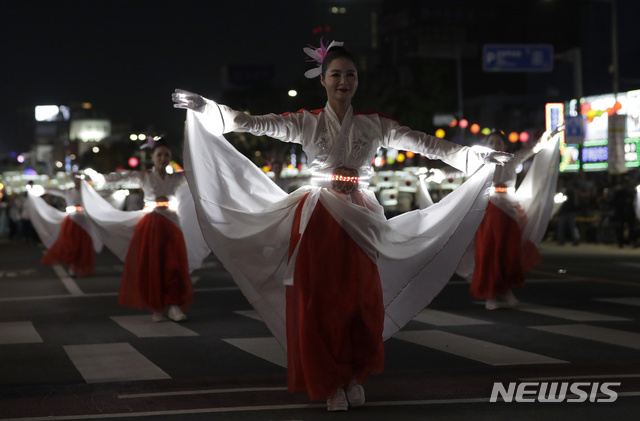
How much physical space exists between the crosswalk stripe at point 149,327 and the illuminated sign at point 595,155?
97.0 feet

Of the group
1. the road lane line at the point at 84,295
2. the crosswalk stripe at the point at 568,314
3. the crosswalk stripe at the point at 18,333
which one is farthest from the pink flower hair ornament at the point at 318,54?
the road lane line at the point at 84,295

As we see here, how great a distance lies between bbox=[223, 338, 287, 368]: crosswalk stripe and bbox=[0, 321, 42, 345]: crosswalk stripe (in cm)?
203

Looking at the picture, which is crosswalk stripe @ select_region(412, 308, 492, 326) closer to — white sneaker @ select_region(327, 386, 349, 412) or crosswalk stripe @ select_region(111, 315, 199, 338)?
crosswalk stripe @ select_region(111, 315, 199, 338)

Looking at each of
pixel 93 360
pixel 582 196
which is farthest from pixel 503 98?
pixel 93 360

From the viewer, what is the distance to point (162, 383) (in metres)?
7.71

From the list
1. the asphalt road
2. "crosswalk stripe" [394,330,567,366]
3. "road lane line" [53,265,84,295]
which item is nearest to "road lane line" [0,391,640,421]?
the asphalt road

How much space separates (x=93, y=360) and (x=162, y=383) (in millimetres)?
1518

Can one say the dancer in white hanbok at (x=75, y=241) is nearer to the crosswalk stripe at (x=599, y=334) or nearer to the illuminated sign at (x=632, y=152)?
the crosswalk stripe at (x=599, y=334)

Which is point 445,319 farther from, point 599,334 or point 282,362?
point 282,362

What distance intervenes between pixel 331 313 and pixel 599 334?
4191 millimetres

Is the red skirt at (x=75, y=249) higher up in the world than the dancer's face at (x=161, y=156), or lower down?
lower down

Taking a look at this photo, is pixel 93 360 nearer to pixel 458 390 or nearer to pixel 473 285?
pixel 458 390

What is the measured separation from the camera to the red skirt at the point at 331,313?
652 cm

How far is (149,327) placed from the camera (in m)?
11.5
